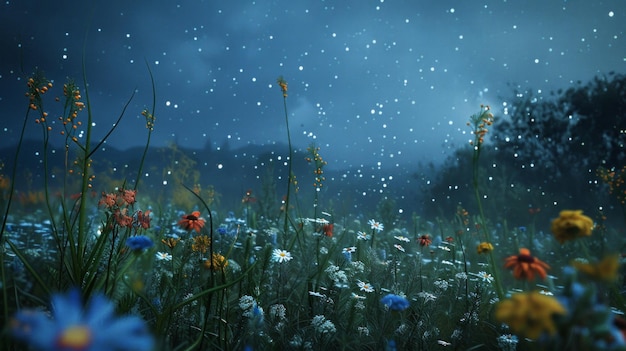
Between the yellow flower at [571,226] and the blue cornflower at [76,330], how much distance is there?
2.80ft

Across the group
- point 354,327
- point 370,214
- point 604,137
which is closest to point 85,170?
point 354,327

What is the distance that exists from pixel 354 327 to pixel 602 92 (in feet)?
51.3

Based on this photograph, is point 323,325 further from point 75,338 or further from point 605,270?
point 75,338

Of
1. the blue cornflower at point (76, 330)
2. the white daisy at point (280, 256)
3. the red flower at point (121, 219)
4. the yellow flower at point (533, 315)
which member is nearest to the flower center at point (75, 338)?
the blue cornflower at point (76, 330)

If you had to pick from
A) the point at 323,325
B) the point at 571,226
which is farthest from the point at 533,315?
the point at 323,325

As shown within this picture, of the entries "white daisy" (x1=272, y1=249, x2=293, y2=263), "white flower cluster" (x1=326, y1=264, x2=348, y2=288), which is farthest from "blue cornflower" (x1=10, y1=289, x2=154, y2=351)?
"white daisy" (x1=272, y1=249, x2=293, y2=263)

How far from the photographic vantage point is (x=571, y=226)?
3.03ft

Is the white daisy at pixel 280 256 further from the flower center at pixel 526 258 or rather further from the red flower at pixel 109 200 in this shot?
the flower center at pixel 526 258

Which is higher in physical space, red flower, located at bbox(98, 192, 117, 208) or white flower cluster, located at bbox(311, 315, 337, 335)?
red flower, located at bbox(98, 192, 117, 208)

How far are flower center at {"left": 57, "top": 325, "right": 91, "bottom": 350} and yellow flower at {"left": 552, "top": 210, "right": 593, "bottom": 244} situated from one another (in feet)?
2.92

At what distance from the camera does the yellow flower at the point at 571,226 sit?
2.98ft

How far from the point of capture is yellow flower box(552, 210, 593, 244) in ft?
2.98

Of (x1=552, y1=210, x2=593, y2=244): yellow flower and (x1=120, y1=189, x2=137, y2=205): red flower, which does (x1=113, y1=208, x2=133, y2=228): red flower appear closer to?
(x1=120, y1=189, x2=137, y2=205): red flower

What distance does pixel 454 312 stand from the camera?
96.7 inches
